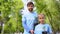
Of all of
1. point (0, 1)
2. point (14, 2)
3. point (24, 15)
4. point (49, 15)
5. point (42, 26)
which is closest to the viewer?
point (42, 26)

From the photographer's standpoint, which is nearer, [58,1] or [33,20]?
[33,20]

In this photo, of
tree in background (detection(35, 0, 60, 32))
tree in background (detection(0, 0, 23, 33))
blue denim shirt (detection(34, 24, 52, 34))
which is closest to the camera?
blue denim shirt (detection(34, 24, 52, 34))

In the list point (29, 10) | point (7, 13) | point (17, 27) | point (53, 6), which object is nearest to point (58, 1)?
point (53, 6)

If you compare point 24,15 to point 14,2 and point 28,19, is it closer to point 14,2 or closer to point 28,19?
point 28,19

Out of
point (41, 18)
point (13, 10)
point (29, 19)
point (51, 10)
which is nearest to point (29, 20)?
point (29, 19)

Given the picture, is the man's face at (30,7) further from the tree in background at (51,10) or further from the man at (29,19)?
the tree in background at (51,10)

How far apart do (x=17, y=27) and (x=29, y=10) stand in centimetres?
212

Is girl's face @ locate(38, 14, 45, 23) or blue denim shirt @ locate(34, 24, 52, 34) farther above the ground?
girl's face @ locate(38, 14, 45, 23)

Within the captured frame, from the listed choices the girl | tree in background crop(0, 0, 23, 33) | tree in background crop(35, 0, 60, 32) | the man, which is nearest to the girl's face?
the girl

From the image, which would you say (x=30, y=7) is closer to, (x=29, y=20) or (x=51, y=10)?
(x=29, y=20)

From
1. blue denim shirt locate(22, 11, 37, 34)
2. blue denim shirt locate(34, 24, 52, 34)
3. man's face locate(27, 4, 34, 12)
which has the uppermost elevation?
man's face locate(27, 4, 34, 12)

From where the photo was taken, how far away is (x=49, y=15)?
172 inches

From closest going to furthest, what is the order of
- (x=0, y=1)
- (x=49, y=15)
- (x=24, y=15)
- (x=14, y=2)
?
(x=24, y=15), (x=49, y=15), (x=14, y=2), (x=0, y=1)

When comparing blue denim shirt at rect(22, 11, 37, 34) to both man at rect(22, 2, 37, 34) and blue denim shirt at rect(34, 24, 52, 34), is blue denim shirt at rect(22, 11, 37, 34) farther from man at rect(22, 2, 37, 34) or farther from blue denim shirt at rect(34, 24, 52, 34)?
blue denim shirt at rect(34, 24, 52, 34)
